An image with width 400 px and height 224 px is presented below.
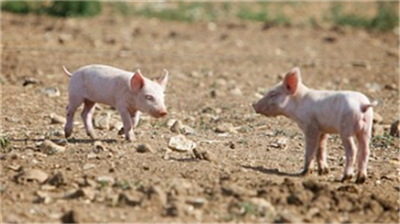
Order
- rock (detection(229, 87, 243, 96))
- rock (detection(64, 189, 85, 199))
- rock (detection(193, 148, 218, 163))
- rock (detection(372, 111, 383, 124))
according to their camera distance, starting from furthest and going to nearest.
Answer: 1. rock (detection(229, 87, 243, 96))
2. rock (detection(372, 111, 383, 124))
3. rock (detection(193, 148, 218, 163))
4. rock (detection(64, 189, 85, 199))

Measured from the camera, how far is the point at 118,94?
407 inches

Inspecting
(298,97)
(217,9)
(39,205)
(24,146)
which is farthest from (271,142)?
(217,9)

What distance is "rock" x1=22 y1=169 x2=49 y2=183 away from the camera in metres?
8.55

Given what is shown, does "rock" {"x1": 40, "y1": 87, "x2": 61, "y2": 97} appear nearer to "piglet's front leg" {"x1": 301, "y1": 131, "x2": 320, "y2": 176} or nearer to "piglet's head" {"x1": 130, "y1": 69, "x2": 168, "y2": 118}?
"piglet's head" {"x1": 130, "y1": 69, "x2": 168, "y2": 118}

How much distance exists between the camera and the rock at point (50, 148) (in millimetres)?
9484

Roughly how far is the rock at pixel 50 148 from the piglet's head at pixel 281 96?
1.63 m

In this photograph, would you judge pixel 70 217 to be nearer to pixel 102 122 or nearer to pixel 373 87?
pixel 102 122

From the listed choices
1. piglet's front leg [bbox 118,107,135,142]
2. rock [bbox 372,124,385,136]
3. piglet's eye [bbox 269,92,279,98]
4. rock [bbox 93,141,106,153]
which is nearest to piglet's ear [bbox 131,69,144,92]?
piglet's front leg [bbox 118,107,135,142]

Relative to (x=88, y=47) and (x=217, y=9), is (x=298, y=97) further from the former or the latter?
(x=217, y=9)

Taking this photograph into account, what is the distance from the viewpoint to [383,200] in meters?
8.46

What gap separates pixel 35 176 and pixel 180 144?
1620mm

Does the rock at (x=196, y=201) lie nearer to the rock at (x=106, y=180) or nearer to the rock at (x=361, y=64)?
the rock at (x=106, y=180)

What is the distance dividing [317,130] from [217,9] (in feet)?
49.4

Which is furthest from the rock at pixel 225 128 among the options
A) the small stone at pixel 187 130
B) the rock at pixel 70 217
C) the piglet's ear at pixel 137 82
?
the rock at pixel 70 217
